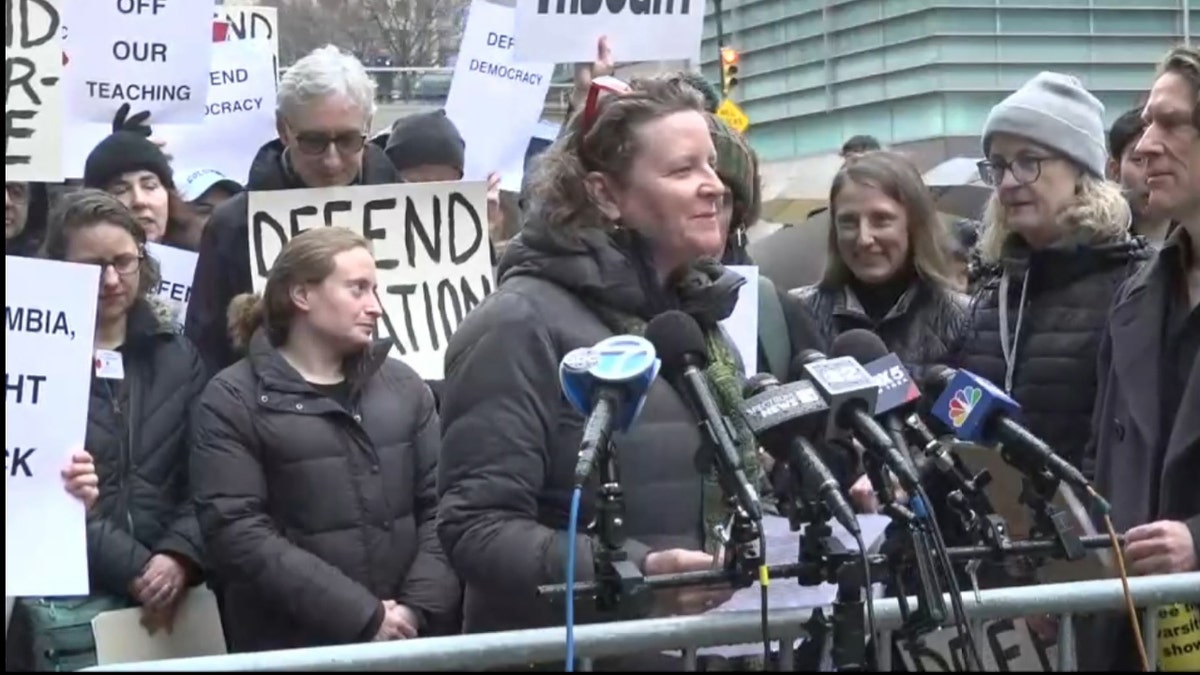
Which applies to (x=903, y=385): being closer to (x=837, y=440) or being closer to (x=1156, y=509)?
(x=837, y=440)

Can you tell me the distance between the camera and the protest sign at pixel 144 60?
701 cm

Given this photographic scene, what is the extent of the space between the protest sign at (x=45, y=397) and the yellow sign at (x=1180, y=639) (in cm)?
247

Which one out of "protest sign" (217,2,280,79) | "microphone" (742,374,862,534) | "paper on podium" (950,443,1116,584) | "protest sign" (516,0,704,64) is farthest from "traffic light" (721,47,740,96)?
"microphone" (742,374,862,534)

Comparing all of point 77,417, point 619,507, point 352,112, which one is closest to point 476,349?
point 619,507

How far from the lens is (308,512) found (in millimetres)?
5113

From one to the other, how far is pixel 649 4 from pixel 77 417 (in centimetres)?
293

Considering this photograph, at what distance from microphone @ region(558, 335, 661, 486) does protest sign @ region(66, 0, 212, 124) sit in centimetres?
428

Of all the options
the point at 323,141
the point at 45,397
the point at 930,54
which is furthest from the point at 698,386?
the point at 930,54

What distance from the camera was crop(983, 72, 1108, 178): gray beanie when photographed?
5340 mm

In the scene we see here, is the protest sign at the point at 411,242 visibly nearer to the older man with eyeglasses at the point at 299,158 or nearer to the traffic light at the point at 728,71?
the older man with eyeglasses at the point at 299,158

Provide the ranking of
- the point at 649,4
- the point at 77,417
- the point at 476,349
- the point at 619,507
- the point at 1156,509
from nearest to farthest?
the point at 619,507 < the point at 476,349 < the point at 1156,509 < the point at 77,417 < the point at 649,4

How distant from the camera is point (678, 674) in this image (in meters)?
3.29

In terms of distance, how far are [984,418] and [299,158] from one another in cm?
325

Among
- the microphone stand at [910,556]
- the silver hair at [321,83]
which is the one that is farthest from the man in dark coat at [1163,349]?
the silver hair at [321,83]
